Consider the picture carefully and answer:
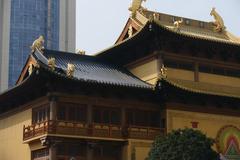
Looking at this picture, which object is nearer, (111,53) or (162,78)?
(162,78)

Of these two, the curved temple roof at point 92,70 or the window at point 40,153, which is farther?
the curved temple roof at point 92,70

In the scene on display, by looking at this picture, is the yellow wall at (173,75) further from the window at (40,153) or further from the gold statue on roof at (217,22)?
the window at (40,153)

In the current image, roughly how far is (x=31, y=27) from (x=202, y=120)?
61.3 metres

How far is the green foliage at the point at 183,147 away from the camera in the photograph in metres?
33.1

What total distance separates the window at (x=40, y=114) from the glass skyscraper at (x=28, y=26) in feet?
181

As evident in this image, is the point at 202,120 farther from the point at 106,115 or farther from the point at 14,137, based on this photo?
Result: the point at 14,137

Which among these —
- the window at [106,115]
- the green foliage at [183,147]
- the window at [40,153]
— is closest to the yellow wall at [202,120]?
the window at [106,115]

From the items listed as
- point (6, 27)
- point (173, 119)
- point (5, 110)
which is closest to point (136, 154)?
point (173, 119)

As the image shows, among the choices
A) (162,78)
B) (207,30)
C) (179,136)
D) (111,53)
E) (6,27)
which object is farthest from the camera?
(6,27)

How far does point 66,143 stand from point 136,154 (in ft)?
16.4

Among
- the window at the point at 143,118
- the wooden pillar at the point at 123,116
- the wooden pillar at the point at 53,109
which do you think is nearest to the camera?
the wooden pillar at the point at 53,109

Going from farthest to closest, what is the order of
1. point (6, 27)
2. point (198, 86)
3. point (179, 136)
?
point (6, 27)
point (198, 86)
point (179, 136)

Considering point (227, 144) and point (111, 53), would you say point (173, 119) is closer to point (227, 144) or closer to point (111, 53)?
point (227, 144)

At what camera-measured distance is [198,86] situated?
4066 centimetres
